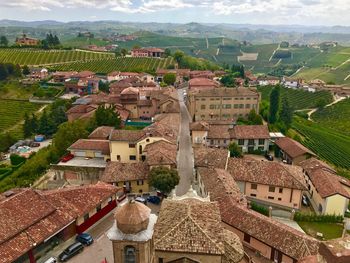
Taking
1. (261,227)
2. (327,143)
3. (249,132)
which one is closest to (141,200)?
(261,227)

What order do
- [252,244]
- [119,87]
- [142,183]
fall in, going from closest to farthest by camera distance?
[252,244]
[142,183]
[119,87]

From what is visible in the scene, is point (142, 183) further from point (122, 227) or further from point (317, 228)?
point (122, 227)

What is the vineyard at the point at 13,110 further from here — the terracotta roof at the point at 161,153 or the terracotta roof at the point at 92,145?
the terracotta roof at the point at 161,153

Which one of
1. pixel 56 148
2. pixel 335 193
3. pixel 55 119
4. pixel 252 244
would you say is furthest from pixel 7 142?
pixel 335 193

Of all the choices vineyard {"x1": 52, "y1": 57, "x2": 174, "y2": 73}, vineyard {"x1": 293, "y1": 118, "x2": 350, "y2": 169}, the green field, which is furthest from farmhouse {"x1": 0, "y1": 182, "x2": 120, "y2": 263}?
vineyard {"x1": 52, "y1": 57, "x2": 174, "y2": 73}

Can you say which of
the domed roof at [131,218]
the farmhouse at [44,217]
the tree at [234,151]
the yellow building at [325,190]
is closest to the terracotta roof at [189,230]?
the domed roof at [131,218]

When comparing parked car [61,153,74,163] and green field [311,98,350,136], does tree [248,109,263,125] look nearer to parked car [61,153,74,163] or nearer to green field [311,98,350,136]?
green field [311,98,350,136]

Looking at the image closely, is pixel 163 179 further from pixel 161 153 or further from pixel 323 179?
pixel 323 179
